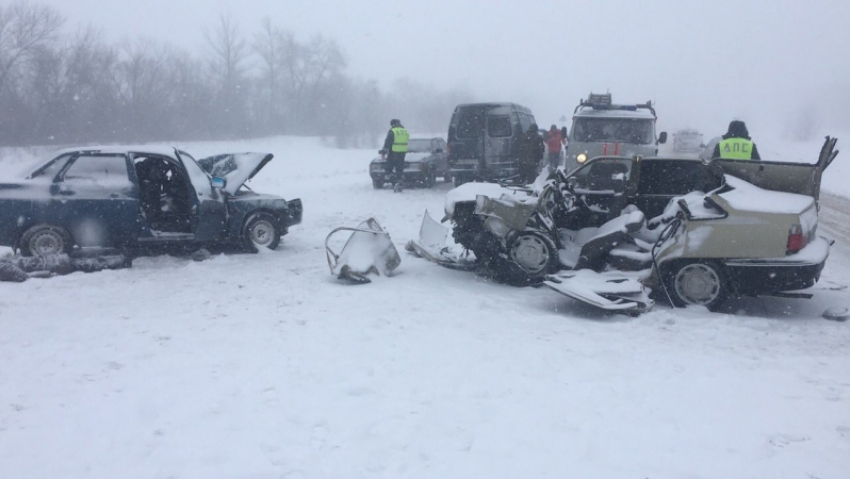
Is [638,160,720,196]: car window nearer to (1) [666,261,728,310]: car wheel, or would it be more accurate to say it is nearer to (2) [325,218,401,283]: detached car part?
(1) [666,261,728,310]: car wheel

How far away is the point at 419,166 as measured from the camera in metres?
17.6

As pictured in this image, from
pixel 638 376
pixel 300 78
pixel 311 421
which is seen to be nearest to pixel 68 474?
pixel 311 421

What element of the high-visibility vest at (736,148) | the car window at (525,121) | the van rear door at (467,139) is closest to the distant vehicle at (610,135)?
the car window at (525,121)

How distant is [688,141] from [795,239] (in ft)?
108

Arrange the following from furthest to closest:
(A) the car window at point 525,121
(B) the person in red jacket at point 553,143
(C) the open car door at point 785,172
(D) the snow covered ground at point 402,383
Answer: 1. (B) the person in red jacket at point 553,143
2. (A) the car window at point 525,121
3. (C) the open car door at point 785,172
4. (D) the snow covered ground at point 402,383

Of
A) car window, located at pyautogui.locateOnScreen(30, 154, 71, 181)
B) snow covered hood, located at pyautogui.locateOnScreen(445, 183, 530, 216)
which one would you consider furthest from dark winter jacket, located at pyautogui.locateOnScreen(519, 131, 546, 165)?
car window, located at pyautogui.locateOnScreen(30, 154, 71, 181)

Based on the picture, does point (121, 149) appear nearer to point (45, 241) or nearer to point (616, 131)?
point (45, 241)

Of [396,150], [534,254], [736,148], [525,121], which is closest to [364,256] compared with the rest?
[534,254]

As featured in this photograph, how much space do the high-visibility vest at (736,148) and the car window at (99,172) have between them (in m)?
8.75

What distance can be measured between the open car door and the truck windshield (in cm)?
664

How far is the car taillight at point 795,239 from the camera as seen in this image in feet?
20.0

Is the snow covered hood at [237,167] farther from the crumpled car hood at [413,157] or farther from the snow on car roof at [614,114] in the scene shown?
the crumpled car hood at [413,157]

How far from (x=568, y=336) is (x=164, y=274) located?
5.22 meters

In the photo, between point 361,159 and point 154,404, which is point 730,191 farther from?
point 361,159
